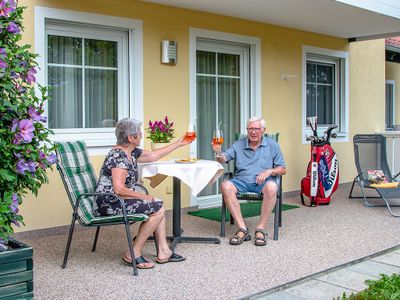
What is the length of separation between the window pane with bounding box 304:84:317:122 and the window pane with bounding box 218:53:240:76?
5.31 ft

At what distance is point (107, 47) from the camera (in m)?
5.66

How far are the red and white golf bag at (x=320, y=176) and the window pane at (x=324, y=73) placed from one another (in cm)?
180

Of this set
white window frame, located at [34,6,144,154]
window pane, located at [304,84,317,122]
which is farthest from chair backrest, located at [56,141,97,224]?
window pane, located at [304,84,317,122]

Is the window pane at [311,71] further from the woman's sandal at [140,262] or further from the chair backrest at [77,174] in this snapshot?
the woman's sandal at [140,262]

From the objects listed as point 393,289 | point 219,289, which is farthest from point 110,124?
point 393,289

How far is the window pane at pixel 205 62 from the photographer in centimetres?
661

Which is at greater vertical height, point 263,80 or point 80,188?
point 263,80

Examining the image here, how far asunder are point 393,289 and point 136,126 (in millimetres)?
2157

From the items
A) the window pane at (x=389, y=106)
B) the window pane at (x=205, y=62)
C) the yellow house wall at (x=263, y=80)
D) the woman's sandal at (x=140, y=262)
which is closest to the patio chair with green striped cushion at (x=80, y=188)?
the woman's sandal at (x=140, y=262)

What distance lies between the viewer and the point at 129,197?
156 inches

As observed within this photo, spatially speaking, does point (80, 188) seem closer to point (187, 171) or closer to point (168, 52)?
point (187, 171)

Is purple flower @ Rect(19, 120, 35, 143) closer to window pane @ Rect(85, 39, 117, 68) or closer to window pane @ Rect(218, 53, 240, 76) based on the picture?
window pane @ Rect(85, 39, 117, 68)

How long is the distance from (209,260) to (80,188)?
1.18m

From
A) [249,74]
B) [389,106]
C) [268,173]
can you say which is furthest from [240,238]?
[389,106]
